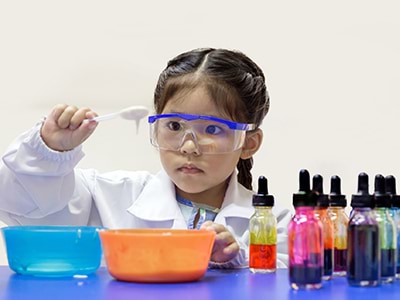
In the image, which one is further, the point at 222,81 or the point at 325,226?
the point at 222,81

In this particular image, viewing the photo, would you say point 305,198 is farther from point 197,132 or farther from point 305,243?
point 197,132

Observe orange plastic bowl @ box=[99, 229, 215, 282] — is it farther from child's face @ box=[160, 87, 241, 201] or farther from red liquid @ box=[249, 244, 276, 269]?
child's face @ box=[160, 87, 241, 201]

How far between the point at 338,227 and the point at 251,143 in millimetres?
526

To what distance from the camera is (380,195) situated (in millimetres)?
924

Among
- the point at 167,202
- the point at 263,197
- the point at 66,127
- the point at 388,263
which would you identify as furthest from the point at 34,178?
the point at 388,263

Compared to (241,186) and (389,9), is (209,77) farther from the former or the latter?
(389,9)

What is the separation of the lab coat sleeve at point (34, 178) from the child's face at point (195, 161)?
0.19m

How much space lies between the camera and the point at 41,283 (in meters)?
0.83

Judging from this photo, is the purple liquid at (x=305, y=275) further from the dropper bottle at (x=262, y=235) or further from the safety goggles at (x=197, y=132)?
the safety goggles at (x=197, y=132)

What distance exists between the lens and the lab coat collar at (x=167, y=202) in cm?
133

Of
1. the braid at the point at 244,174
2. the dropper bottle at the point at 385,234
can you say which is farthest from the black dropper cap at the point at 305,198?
the braid at the point at 244,174

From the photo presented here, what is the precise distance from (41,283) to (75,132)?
0.42 meters

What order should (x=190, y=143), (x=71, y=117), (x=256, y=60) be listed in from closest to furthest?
(x=71, y=117) < (x=190, y=143) < (x=256, y=60)

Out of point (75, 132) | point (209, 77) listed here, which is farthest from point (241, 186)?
point (75, 132)
